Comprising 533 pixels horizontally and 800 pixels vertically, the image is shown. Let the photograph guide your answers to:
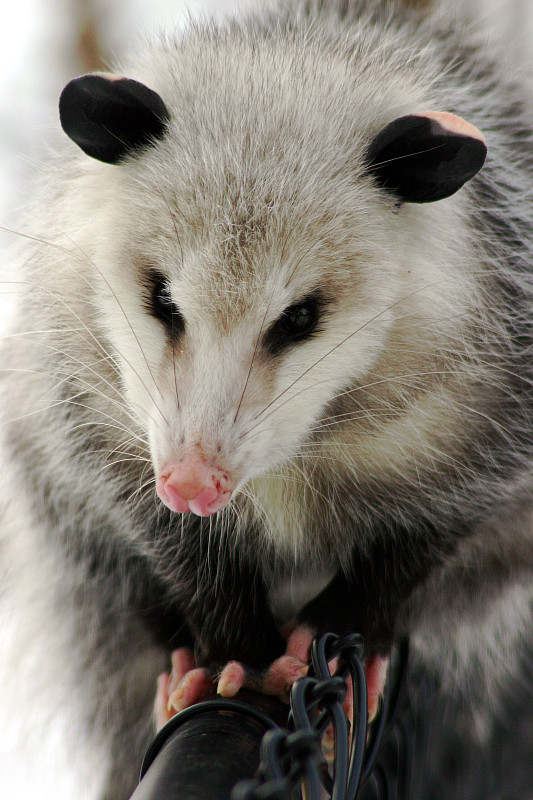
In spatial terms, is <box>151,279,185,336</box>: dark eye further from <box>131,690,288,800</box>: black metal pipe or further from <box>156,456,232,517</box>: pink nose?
<box>131,690,288,800</box>: black metal pipe

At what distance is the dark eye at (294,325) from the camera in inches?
45.5

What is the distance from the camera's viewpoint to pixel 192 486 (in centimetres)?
102

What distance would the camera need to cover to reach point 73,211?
1454 millimetres

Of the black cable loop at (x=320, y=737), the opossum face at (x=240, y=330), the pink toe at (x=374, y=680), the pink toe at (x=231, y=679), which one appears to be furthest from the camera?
the pink toe at (x=374, y=680)

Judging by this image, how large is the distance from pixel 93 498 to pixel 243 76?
3.07 feet

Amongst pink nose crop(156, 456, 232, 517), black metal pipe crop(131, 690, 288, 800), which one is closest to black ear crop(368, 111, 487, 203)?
pink nose crop(156, 456, 232, 517)

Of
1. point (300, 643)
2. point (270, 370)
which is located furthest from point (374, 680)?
point (270, 370)

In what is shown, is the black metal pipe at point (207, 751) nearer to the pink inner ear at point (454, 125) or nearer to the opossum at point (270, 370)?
the opossum at point (270, 370)

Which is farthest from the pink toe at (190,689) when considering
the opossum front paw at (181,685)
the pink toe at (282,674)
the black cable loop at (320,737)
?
the black cable loop at (320,737)

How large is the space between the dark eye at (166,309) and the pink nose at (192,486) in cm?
23

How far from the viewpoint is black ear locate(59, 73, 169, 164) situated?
3.84 ft

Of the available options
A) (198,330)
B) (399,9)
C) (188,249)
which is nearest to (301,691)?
(198,330)

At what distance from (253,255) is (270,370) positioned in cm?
16

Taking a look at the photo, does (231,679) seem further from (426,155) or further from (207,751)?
(426,155)
